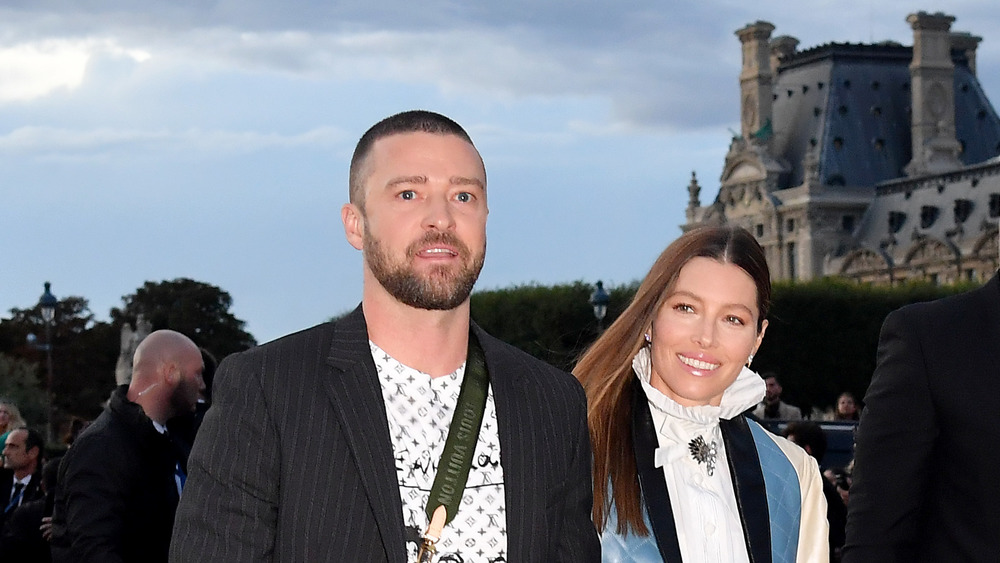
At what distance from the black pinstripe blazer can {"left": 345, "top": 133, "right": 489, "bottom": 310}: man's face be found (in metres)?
0.18

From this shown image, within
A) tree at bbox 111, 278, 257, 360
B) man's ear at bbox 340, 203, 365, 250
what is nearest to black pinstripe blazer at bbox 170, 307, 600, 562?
man's ear at bbox 340, 203, 365, 250

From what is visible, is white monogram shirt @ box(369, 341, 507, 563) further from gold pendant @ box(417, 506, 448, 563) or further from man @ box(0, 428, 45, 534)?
man @ box(0, 428, 45, 534)

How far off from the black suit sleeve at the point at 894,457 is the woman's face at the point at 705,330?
328 millimetres

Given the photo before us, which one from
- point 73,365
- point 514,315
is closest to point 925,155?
point 514,315

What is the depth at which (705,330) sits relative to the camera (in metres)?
3.66

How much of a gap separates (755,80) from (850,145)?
600 centimetres

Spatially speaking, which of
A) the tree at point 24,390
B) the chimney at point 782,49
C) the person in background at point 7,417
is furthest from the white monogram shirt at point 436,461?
the chimney at point 782,49

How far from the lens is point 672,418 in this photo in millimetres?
3709

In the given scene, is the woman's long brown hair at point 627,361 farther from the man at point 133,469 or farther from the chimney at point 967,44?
the chimney at point 967,44

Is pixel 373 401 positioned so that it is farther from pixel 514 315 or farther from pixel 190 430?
pixel 514 315

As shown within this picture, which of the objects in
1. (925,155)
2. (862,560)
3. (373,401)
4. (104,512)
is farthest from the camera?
(925,155)

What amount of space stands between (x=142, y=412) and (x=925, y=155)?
246 ft

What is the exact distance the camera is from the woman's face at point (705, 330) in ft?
12.0

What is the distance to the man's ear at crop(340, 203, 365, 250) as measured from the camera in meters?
3.08
